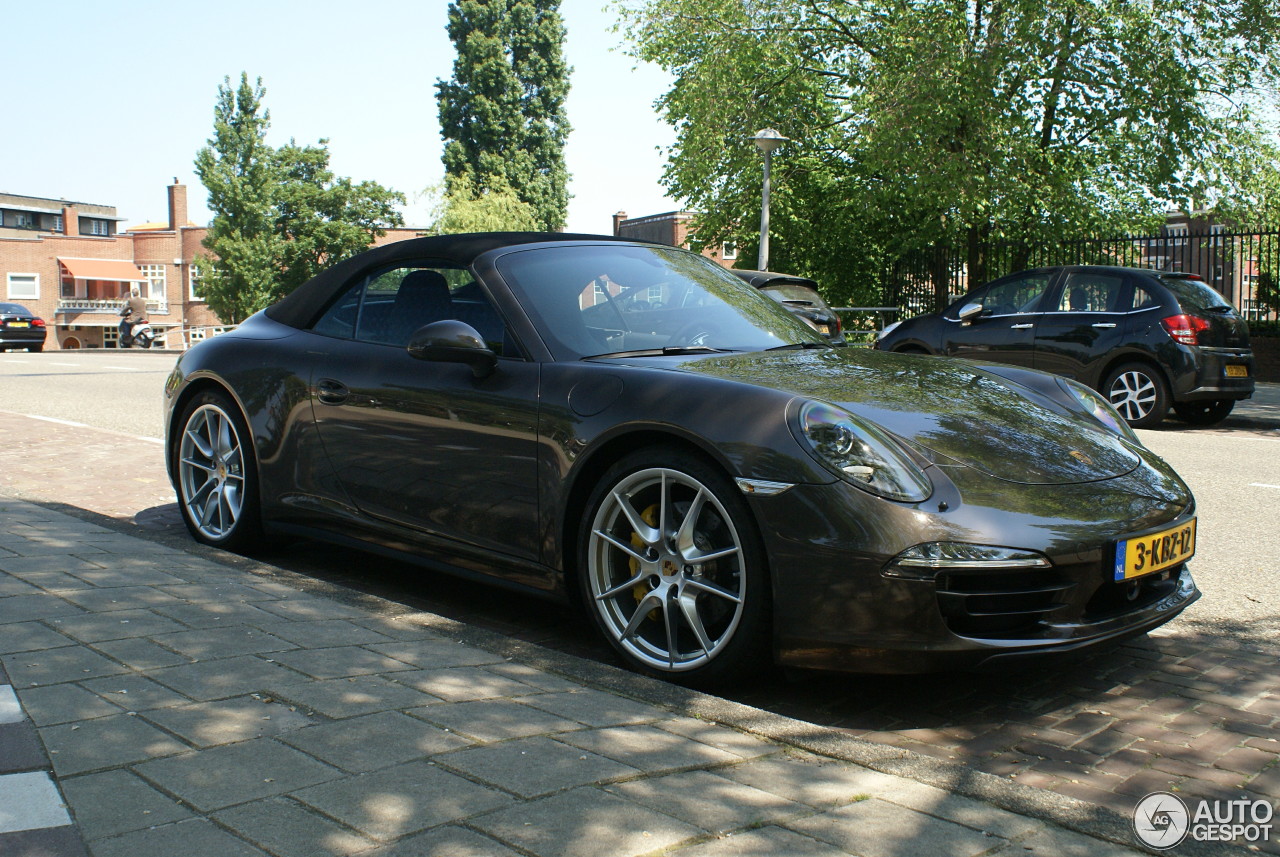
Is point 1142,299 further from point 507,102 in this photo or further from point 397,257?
point 507,102

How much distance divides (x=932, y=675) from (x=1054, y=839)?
1.40m

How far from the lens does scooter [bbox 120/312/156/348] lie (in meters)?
40.4

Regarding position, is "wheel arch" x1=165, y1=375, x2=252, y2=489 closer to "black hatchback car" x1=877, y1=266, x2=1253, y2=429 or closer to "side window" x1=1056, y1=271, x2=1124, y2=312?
"black hatchback car" x1=877, y1=266, x2=1253, y2=429

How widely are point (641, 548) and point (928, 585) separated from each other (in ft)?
2.91

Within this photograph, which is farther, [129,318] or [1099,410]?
[129,318]

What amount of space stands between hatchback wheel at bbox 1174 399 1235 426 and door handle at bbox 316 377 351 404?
934 cm

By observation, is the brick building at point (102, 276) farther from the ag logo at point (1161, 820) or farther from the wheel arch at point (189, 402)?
the ag logo at point (1161, 820)

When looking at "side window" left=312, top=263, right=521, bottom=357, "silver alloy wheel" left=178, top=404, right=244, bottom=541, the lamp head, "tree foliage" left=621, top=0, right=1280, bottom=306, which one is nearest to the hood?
"side window" left=312, top=263, right=521, bottom=357

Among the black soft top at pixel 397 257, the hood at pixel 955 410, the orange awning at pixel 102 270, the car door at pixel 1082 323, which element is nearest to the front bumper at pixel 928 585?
the hood at pixel 955 410

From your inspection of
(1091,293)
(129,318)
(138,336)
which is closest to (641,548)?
(1091,293)

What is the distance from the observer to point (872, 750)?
266cm

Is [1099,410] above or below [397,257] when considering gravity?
below

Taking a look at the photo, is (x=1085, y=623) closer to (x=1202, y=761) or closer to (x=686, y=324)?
(x=1202, y=761)

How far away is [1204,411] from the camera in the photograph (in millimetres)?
12070
